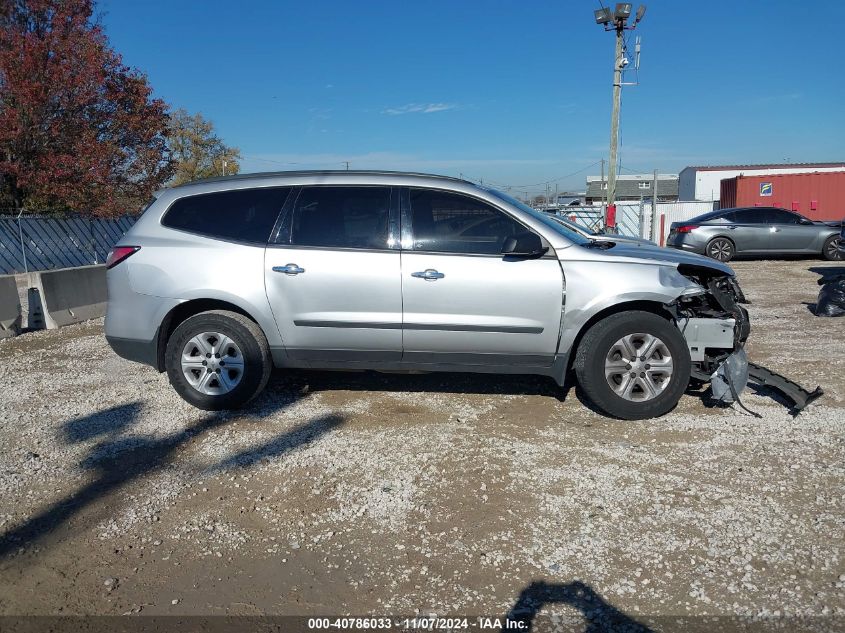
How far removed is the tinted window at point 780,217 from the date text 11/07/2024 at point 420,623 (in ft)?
53.7

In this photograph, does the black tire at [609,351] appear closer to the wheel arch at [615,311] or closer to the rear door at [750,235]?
the wheel arch at [615,311]

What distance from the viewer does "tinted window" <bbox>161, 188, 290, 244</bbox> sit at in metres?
4.97

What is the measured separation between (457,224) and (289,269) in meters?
1.30

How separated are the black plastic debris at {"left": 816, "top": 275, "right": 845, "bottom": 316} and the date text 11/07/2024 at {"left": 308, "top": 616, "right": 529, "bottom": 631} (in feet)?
25.5

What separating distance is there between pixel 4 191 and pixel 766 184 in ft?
92.5

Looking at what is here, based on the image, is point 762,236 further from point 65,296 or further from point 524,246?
point 65,296

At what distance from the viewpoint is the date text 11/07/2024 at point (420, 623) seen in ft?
8.70

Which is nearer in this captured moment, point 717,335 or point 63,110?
point 717,335

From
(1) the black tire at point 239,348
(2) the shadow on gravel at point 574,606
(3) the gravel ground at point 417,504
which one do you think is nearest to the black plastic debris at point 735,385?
(3) the gravel ground at point 417,504

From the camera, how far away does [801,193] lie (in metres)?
25.6

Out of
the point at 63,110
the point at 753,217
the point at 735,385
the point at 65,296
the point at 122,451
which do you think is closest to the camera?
the point at 122,451

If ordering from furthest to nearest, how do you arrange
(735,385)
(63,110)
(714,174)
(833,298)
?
(714,174)
(63,110)
(833,298)
(735,385)

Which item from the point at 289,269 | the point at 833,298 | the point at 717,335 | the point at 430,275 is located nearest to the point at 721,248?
the point at 833,298

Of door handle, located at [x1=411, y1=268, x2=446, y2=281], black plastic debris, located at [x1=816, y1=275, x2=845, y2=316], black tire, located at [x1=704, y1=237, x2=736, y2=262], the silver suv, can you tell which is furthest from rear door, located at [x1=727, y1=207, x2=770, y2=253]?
door handle, located at [x1=411, y1=268, x2=446, y2=281]
